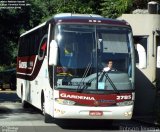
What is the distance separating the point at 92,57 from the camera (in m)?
16.5

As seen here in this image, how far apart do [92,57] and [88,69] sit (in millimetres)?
429

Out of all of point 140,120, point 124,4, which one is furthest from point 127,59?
point 124,4

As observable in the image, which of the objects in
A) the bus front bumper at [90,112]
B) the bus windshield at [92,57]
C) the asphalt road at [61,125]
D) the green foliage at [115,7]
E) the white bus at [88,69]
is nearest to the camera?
the bus front bumper at [90,112]

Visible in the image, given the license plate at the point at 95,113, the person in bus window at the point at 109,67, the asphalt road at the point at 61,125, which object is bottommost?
the asphalt road at the point at 61,125

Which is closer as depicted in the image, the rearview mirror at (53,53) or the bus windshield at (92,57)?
the rearview mirror at (53,53)

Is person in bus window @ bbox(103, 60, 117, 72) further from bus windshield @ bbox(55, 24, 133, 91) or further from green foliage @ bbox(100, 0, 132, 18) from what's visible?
green foliage @ bbox(100, 0, 132, 18)

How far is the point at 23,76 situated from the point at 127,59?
30.4 feet

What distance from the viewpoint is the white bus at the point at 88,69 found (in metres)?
16.1

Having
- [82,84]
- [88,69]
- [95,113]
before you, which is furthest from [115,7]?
[95,113]

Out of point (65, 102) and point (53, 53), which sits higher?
point (53, 53)

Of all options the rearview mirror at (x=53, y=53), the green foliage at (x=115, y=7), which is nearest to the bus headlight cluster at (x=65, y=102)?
the rearview mirror at (x=53, y=53)

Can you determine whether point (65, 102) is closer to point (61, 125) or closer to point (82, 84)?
point (82, 84)

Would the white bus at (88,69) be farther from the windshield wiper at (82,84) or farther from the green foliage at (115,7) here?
the green foliage at (115,7)

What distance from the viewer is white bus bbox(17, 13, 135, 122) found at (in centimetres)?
1609
